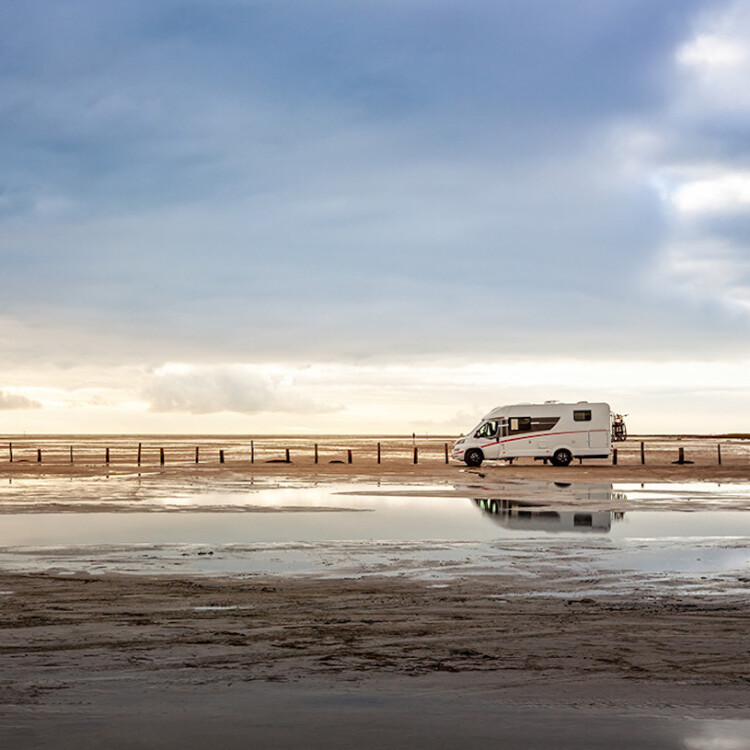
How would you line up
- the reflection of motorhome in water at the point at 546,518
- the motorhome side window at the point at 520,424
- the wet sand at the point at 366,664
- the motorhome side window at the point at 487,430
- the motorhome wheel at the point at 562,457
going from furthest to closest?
the motorhome side window at the point at 487,430 < the motorhome side window at the point at 520,424 < the motorhome wheel at the point at 562,457 < the reflection of motorhome in water at the point at 546,518 < the wet sand at the point at 366,664

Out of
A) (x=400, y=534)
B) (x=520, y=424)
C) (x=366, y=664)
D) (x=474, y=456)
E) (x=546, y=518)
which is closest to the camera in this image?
(x=366, y=664)

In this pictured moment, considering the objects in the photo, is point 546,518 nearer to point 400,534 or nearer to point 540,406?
point 400,534

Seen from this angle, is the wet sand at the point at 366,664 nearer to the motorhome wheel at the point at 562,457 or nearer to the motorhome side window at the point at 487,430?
the motorhome wheel at the point at 562,457

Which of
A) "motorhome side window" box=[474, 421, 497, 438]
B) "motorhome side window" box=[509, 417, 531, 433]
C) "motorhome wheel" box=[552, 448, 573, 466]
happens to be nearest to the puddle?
"motorhome wheel" box=[552, 448, 573, 466]

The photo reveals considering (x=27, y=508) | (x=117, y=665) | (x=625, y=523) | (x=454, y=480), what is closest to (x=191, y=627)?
(x=117, y=665)

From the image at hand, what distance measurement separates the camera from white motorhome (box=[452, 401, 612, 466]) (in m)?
47.2

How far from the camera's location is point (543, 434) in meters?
47.4

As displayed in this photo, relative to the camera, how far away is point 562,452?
47.3 metres

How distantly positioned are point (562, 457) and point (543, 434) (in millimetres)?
1530

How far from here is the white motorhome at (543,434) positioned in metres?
47.2

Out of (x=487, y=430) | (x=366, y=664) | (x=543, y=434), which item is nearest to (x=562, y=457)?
(x=543, y=434)

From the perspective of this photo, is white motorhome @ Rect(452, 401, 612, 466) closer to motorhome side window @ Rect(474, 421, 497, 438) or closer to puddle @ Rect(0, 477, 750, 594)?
motorhome side window @ Rect(474, 421, 497, 438)

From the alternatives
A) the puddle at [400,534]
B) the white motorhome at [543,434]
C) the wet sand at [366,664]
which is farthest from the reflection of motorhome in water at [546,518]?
the white motorhome at [543,434]

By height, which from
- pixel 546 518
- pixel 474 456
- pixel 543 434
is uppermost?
pixel 543 434
